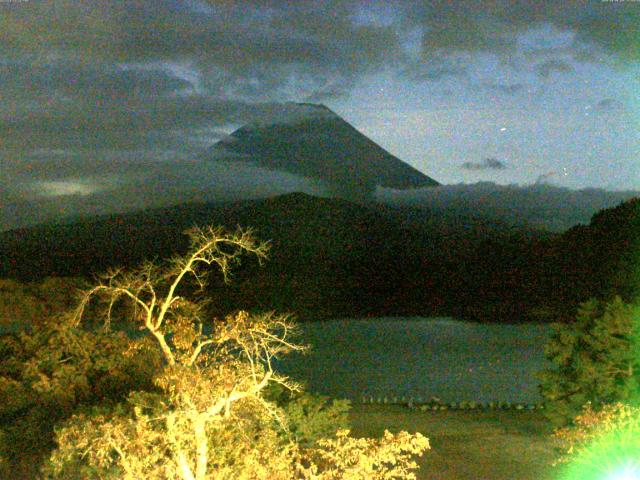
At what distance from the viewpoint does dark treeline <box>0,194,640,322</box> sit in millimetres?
44031

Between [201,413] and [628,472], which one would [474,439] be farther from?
[201,413]

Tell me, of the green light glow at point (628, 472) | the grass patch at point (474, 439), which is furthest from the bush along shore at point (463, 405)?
the green light glow at point (628, 472)

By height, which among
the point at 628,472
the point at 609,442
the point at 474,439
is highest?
the point at 609,442

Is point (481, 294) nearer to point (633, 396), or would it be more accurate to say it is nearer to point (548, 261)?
point (548, 261)

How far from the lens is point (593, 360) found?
14.5 metres

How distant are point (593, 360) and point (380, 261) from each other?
180ft

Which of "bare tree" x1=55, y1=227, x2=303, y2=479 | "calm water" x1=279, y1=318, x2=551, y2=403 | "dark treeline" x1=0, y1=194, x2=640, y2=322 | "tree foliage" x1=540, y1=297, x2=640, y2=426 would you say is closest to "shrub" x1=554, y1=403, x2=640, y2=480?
"bare tree" x1=55, y1=227, x2=303, y2=479

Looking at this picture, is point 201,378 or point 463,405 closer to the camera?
point 201,378

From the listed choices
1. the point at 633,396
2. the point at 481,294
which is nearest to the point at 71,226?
the point at 481,294

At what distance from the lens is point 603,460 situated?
29.9 ft

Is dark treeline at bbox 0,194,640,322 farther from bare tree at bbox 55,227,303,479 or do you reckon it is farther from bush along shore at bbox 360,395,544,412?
bare tree at bbox 55,227,303,479

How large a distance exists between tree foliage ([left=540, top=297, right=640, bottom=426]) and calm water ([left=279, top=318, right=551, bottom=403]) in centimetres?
249

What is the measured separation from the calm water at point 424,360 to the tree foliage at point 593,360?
2494mm

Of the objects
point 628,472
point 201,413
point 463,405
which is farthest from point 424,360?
point 201,413
